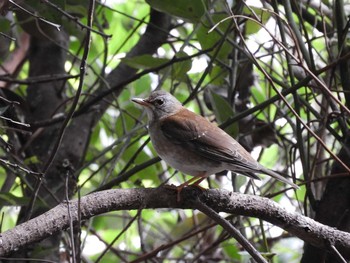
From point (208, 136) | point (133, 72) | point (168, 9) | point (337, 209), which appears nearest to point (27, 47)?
point (133, 72)

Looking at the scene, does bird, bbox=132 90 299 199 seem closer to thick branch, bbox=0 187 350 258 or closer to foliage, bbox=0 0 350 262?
foliage, bbox=0 0 350 262

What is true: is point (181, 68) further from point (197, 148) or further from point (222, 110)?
point (197, 148)

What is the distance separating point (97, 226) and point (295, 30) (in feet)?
6.50

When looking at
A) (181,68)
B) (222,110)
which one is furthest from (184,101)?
(222,110)

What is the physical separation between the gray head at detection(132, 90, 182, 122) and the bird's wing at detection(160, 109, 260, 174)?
10 cm

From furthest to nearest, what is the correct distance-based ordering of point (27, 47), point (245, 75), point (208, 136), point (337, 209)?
point (27, 47) → point (245, 75) → point (208, 136) → point (337, 209)

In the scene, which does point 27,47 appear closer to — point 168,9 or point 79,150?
point 79,150

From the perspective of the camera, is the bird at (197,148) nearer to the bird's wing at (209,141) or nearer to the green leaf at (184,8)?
the bird's wing at (209,141)

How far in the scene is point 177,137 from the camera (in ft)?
9.87

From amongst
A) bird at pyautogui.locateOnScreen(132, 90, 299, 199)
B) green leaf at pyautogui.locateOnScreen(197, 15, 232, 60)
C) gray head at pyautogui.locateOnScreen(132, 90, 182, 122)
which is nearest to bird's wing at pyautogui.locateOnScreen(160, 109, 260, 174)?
bird at pyautogui.locateOnScreen(132, 90, 299, 199)

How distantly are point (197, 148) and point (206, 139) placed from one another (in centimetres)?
6

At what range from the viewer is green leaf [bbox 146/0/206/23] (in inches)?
116

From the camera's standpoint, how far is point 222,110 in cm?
297

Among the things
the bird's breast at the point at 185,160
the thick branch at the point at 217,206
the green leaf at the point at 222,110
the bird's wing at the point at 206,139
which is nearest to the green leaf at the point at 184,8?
the green leaf at the point at 222,110
